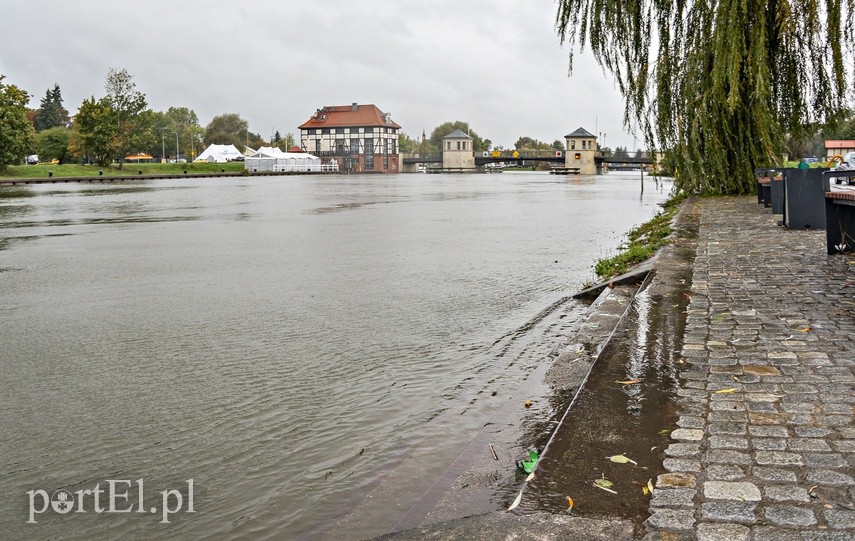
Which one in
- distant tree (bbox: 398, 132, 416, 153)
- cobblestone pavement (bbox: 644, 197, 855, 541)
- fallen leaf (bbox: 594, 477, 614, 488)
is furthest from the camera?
distant tree (bbox: 398, 132, 416, 153)

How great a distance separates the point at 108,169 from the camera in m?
102

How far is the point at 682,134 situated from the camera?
1895 cm

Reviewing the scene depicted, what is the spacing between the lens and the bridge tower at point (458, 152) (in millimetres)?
169788

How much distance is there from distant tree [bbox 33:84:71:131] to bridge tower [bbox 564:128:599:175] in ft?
308

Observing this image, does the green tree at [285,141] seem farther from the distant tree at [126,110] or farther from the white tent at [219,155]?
the distant tree at [126,110]

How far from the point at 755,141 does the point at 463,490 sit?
18102 millimetres

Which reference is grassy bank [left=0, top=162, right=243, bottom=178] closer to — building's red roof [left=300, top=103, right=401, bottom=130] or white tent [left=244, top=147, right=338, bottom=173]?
white tent [left=244, top=147, right=338, bottom=173]

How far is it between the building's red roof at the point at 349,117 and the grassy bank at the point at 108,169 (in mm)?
39071

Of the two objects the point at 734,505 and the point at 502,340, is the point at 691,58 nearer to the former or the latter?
the point at 502,340

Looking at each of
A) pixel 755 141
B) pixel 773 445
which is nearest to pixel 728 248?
pixel 773 445

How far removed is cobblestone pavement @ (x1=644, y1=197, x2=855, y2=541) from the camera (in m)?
2.92

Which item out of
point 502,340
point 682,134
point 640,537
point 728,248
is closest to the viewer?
point 640,537

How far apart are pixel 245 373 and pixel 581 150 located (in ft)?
485

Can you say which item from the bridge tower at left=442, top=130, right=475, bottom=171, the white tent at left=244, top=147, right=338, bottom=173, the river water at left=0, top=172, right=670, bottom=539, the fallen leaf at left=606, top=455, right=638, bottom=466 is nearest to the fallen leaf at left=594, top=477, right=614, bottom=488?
the fallen leaf at left=606, top=455, right=638, bottom=466
